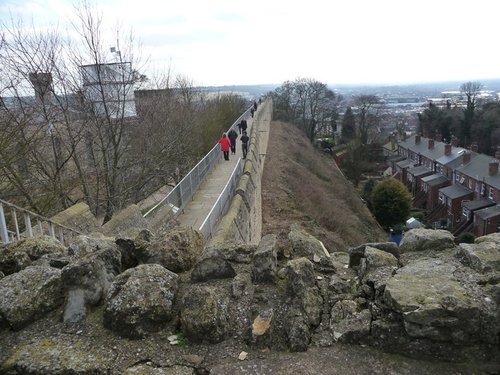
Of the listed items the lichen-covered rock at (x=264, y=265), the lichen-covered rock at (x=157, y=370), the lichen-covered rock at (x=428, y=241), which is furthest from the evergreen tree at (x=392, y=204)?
the lichen-covered rock at (x=157, y=370)

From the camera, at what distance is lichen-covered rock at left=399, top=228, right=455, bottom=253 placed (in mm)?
3627

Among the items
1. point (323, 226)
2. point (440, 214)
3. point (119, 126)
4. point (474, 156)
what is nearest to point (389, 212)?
point (440, 214)

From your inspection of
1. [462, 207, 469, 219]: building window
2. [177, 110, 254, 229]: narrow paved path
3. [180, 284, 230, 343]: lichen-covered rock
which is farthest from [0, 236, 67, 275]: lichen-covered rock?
[462, 207, 469, 219]: building window

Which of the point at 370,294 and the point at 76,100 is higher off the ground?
the point at 76,100

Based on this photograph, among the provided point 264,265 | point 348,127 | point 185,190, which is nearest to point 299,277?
point 264,265

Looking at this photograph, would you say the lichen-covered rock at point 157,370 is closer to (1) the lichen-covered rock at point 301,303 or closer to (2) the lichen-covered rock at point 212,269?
(1) the lichen-covered rock at point 301,303

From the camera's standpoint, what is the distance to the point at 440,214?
4659 cm

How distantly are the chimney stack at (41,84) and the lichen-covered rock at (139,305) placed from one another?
9308mm

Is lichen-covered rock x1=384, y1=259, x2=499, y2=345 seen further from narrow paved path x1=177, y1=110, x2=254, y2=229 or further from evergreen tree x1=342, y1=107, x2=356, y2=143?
evergreen tree x1=342, y1=107, x2=356, y2=143

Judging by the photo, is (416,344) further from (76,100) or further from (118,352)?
(76,100)

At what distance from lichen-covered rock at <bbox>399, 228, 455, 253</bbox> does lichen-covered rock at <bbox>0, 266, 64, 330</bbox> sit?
276cm

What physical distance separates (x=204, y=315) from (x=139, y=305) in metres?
0.43

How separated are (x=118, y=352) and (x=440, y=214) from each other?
1917 inches

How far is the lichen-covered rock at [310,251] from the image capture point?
139 inches
